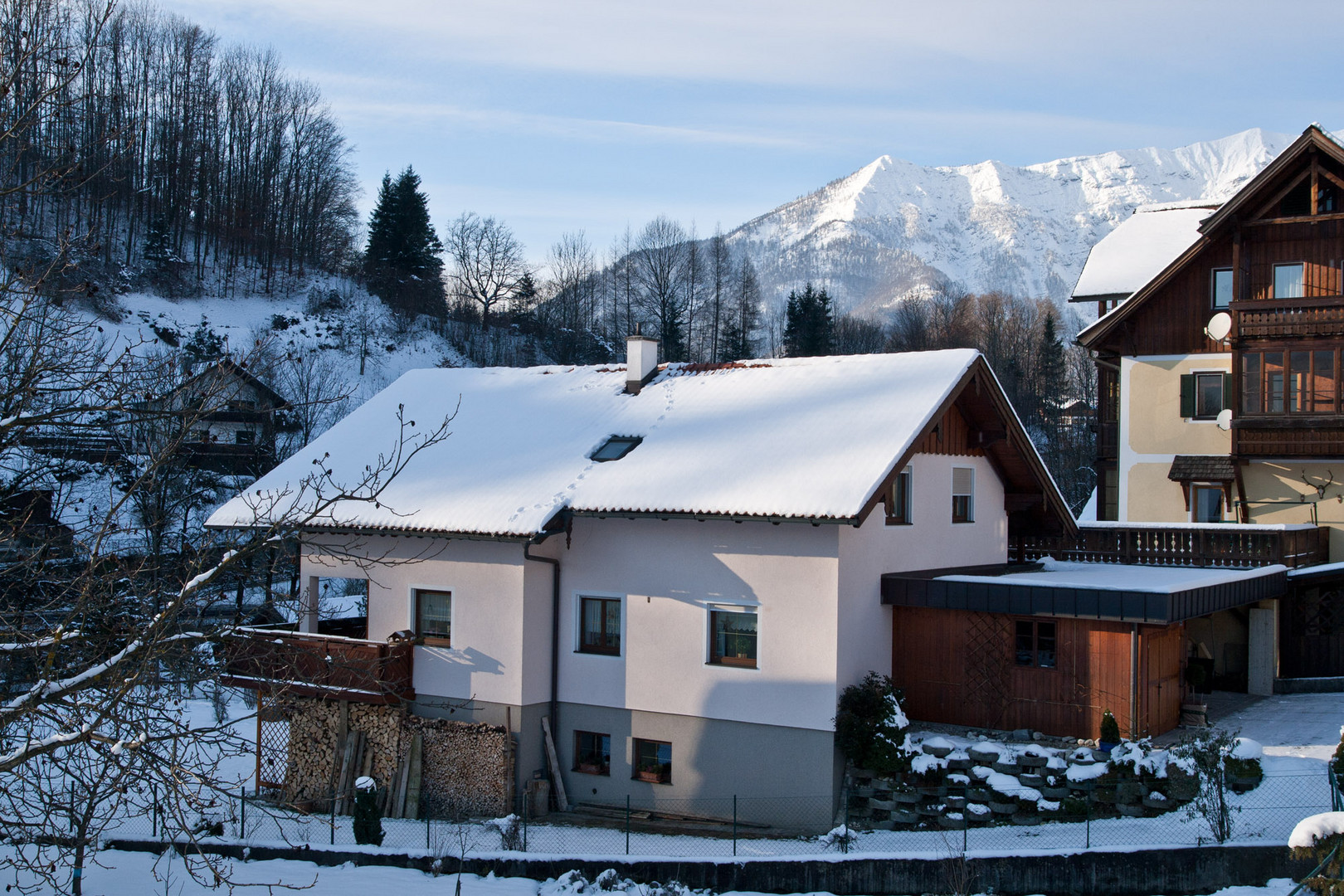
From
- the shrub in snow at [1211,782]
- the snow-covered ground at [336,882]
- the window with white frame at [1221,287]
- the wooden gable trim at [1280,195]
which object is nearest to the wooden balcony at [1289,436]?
the window with white frame at [1221,287]

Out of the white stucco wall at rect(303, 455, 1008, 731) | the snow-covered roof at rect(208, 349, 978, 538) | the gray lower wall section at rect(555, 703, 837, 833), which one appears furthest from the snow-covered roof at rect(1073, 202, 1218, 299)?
the gray lower wall section at rect(555, 703, 837, 833)

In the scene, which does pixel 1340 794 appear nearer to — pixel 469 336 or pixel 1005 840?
pixel 1005 840

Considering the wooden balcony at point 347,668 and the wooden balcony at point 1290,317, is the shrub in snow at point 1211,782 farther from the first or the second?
the wooden balcony at point 1290,317

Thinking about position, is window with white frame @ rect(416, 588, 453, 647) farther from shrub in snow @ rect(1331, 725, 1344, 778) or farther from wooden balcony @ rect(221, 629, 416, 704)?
shrub in snow @ rect(1331, 725, 1344, 778)

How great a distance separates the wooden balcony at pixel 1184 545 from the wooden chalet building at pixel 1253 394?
0.08m

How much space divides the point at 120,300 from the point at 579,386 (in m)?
42.6

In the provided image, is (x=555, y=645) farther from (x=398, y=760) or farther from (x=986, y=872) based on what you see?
(x=986, y=872)

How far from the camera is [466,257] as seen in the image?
3083 inches

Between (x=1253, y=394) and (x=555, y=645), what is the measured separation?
66.8 feet

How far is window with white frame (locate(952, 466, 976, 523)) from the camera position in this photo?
A: 21.4 m

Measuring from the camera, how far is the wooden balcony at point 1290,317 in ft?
90.1

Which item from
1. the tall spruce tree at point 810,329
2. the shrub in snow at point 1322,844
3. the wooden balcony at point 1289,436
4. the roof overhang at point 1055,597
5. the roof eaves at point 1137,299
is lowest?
the shrub in snow at point 1322,844

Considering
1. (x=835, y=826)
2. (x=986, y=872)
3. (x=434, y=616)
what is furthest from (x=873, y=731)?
(x=434, y=616)

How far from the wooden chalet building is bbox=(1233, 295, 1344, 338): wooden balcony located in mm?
31
